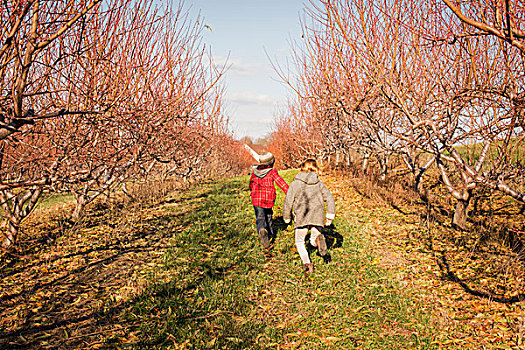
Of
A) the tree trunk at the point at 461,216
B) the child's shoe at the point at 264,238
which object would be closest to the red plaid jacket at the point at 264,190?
the child's shoe at the point at 264,238

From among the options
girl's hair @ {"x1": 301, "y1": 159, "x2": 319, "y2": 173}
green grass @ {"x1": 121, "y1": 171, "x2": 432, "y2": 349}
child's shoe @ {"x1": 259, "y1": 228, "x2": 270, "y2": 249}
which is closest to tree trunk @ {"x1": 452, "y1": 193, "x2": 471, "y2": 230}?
green grass @ {"x1": 121, "y1": 171, "x2": 432, "y2": 349}

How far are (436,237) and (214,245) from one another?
13.9 feet

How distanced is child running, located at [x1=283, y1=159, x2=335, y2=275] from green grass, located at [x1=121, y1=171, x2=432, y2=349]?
→ 48 cm

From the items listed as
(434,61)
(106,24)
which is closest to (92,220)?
(106,24)

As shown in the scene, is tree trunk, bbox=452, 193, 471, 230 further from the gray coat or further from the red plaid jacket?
the red plaid jacket

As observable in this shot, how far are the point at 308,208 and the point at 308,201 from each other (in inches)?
4.2

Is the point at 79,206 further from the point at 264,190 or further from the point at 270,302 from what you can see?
the point at 270,302

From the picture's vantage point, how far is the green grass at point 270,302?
3.50m

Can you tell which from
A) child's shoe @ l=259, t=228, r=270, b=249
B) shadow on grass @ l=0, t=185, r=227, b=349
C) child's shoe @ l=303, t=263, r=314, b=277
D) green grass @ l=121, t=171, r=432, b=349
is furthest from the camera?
child's shoe @ l=259, t=228, r=270, b=249

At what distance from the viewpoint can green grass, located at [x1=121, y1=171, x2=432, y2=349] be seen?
350 cm

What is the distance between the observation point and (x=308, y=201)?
4.99m

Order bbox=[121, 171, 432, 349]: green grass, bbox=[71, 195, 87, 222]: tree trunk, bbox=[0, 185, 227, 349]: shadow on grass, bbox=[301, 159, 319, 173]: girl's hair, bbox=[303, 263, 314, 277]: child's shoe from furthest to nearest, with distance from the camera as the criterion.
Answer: bbox=[71, 195, 87, 222]: tree trunk → bbox=[301, 159, 319, 173]: girl's hair → bbox=[303, 263, 314, 277]: child's shoe → bbox=[121, 171, 432, 349]: green grass → bbox=[0, 185, 227, 349]: shadow on grass

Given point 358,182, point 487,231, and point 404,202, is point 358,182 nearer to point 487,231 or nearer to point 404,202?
point 404,202

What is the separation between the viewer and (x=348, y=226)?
722 centimetres
